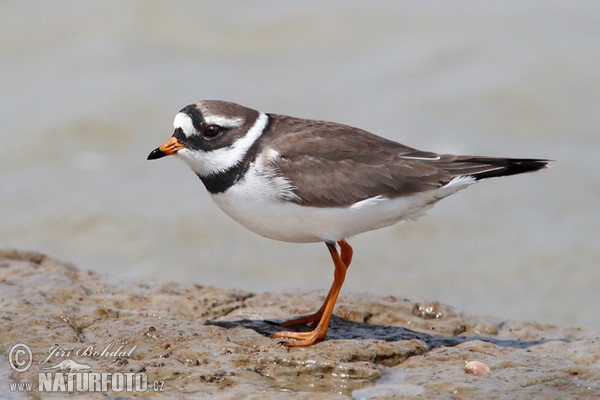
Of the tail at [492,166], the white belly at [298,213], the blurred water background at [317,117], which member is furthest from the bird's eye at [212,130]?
the blurred water background at [317,117]

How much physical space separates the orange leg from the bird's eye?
3.80 feet

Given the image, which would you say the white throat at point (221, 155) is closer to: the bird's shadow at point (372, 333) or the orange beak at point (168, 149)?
the orange beak at point (168, 149)

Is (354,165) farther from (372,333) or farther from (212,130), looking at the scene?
(372,333)

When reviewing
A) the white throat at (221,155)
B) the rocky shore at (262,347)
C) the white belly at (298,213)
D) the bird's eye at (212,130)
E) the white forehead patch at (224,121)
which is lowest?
the rocky shore at (262,347)

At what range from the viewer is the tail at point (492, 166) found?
6.94 meters

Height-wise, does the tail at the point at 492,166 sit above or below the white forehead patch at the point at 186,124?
below

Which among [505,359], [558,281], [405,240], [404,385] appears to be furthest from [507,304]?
[404,385]

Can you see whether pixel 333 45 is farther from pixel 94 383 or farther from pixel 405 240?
pixel 94 383

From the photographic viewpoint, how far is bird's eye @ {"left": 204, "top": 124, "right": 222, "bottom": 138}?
6.71m

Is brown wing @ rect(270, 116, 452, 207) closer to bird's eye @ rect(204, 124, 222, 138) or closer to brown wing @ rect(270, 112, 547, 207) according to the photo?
brown wing @ rect(270, 112, 547, 207)

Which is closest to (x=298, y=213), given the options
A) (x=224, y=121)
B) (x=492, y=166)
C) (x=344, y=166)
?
(x=344, y=166)

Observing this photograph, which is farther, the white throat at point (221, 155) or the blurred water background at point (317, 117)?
the blurred water background at point (317, 117)

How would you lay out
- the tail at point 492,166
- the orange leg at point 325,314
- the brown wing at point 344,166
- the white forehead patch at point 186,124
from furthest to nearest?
the tail at point 492,166
the white forehead patch at point 186,124
the brown wing at point 344,166
the orange leg at point 325,314

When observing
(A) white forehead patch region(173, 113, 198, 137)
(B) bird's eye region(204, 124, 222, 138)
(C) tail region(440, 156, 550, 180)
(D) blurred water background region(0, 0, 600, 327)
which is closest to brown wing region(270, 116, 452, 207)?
(C) tail region(440, 156, 550, 180)
